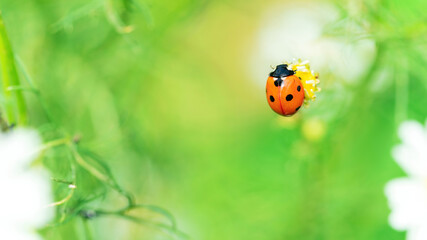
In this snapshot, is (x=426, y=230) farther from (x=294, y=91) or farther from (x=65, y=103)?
(x=65, y=103)

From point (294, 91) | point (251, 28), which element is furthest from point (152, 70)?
point (294, 91)

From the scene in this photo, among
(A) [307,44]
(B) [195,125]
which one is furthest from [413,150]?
(B) [195,125]

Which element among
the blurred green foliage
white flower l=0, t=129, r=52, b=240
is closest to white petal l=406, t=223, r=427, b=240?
the blurred green foliage

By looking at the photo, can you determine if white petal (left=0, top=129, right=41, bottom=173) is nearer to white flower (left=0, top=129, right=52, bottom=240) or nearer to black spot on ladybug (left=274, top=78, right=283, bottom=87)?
white flower (left=0, top=129, right=52, bottom=240)

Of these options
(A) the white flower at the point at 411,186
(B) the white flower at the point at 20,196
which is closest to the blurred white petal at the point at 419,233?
(A) the white flower at the point at 411,186

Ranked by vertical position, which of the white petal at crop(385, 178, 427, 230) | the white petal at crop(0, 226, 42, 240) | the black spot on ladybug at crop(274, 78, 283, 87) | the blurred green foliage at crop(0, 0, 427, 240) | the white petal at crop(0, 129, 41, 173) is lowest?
the white petal at crop(0, 226, 42, 240)

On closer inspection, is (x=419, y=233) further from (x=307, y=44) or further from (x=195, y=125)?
(x=195, y=125)
